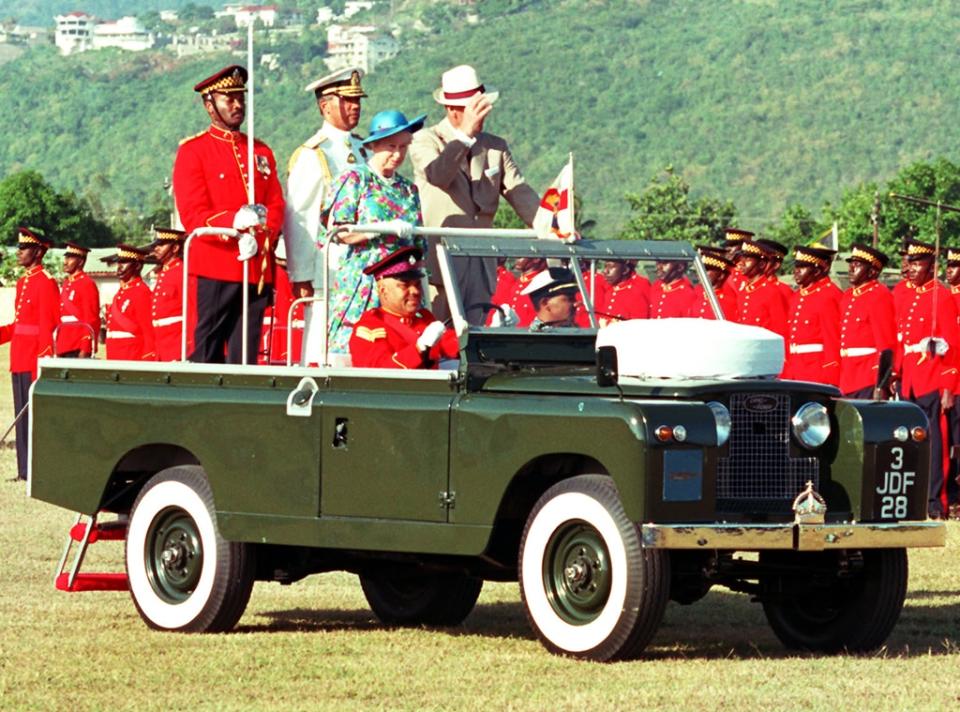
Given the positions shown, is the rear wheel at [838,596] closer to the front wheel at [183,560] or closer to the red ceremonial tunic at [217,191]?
the front wheel at [183,560]

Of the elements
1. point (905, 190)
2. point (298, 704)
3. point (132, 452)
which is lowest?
point (298, 704)

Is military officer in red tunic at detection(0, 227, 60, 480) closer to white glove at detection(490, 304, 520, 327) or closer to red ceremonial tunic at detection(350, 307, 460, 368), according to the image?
red ceremonial tunic at detection(350, 307, 460, 368)

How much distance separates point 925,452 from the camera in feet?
34.1

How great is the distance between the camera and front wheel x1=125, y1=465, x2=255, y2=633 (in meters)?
11.0

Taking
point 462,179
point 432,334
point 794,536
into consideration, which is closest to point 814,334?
point 462,179

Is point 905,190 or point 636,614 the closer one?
point 636,614

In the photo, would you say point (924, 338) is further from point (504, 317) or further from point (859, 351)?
point (504, 317)

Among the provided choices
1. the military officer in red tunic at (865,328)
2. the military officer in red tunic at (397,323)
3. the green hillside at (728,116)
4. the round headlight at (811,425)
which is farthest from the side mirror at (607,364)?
the green hillside at (728,116)

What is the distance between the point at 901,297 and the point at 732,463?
1048 cm

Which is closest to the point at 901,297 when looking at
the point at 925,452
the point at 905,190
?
the point at 925,452

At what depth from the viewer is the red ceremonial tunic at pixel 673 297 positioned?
436 inches

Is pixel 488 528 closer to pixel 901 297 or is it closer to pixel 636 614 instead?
pixel 636 614

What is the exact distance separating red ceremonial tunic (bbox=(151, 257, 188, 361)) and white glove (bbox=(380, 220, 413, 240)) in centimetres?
624

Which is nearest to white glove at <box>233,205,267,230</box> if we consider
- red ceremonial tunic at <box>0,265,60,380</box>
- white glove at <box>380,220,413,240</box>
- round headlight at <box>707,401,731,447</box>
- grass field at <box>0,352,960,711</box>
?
white glove at <box>380,220,413,240</box>
